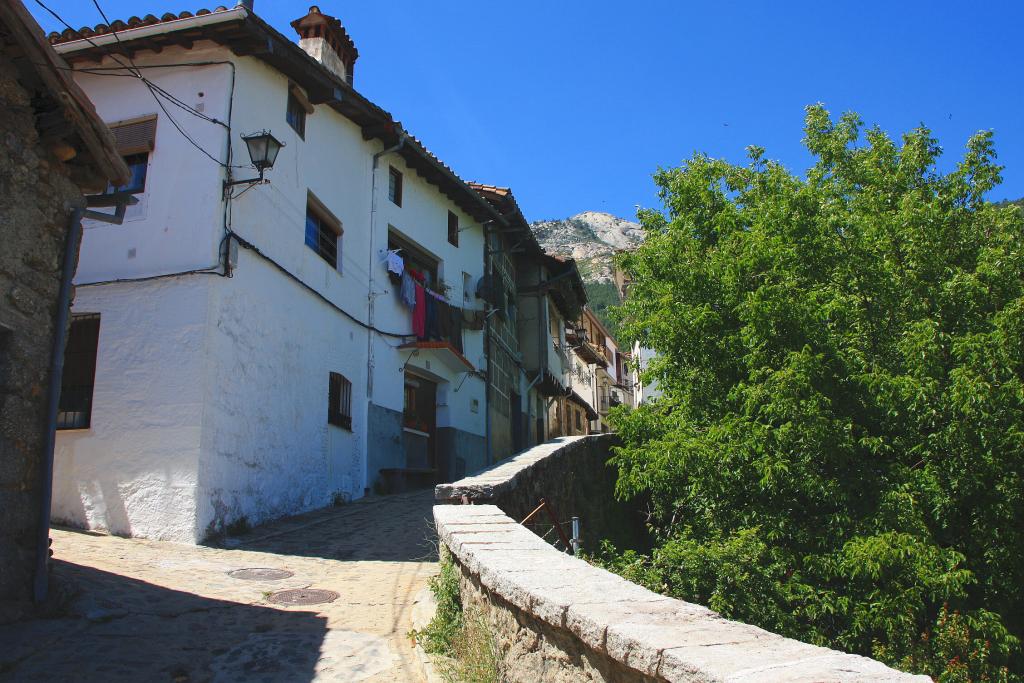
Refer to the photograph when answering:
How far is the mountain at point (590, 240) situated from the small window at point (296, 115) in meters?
60.9

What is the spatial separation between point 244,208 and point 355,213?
3.61m

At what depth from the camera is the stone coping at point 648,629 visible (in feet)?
6.35

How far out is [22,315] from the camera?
5.37 m

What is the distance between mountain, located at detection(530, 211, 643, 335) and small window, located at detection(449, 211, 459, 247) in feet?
181

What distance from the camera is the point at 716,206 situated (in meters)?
13.2

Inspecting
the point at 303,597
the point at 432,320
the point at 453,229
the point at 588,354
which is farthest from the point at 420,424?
the point at 588,354

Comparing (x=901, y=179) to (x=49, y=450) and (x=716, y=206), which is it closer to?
(x=716, y=206)

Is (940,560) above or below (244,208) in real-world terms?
below

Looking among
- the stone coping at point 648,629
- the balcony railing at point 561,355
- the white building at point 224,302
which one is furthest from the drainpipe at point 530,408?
the stone coping at point 648,629

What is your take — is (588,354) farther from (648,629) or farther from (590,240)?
(590,240)

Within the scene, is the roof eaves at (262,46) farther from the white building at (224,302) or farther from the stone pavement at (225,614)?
the stone pavement at (225,614)

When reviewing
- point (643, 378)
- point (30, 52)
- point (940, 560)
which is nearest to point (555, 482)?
point (643, 378)

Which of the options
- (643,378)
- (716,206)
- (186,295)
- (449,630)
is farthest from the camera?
(716,206)

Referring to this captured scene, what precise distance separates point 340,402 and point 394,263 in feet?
9.77
